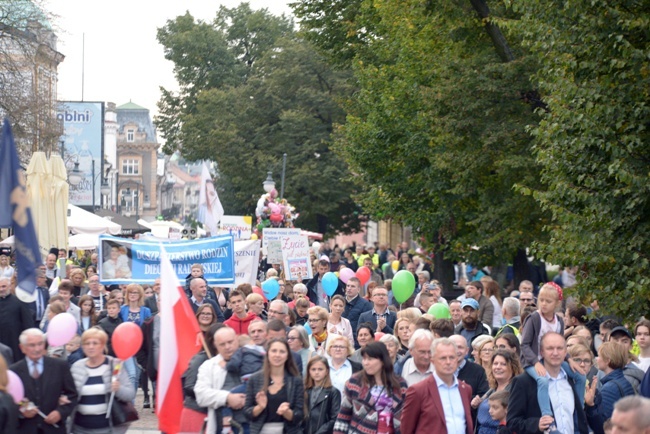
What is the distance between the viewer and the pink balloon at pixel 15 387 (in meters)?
9.52

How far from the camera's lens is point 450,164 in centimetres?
2458

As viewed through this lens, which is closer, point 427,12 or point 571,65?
point 571,65

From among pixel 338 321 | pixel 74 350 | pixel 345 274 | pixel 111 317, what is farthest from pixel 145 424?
pixel 345 274

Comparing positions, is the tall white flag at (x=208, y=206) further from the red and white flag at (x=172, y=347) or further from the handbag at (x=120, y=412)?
the red and white flag at (x=172, y=347)

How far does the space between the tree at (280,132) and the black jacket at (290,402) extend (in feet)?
156

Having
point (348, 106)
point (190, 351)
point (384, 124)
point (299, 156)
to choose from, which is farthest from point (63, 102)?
point (190, 351)

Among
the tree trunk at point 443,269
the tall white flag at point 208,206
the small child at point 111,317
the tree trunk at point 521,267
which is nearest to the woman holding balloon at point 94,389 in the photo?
the small child at point 111,317

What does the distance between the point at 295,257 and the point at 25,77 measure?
931 inches

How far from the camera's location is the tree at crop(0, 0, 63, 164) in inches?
1666

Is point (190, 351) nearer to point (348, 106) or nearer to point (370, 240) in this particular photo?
point (348, 106)

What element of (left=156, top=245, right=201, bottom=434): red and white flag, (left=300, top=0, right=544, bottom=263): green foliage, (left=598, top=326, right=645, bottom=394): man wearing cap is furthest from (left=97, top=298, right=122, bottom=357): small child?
(left=300, top=0, right=544, bottom=263): green foliage

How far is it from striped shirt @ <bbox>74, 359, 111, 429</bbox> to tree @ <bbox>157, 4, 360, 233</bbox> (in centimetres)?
4691

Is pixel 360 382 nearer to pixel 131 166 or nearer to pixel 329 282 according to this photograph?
pixel 329 282

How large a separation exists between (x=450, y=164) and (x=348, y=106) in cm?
1448
